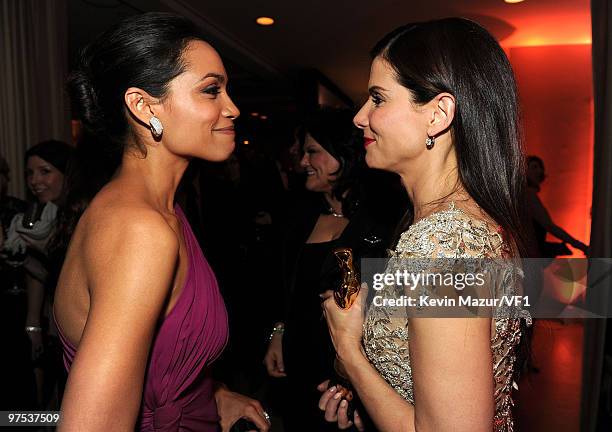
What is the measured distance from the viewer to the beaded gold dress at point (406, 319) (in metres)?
0.99

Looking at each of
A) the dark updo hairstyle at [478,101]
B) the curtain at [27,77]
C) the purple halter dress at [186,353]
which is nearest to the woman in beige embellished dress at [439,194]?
the dark updo hairstyle at [478,101]

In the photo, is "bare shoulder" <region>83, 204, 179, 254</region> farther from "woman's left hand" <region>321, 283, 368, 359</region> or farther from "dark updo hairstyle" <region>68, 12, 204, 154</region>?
"woman's left hand" <region>321, 283, 368, 359</region>

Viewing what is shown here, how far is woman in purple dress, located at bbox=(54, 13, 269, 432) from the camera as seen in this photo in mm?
878

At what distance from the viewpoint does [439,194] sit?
1151 mm

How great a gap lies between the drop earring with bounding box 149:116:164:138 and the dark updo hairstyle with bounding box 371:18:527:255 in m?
0.59

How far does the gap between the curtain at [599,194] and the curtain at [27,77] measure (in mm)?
3788

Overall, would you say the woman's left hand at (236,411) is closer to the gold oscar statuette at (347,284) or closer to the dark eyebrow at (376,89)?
the gold oscar statuette at (347,284)

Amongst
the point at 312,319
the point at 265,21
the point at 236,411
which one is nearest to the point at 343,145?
the point at 312,319

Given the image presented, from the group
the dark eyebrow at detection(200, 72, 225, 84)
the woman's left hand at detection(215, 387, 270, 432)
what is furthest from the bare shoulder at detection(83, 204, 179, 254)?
the woman's left hand at detection(215, 387, 270, 432)

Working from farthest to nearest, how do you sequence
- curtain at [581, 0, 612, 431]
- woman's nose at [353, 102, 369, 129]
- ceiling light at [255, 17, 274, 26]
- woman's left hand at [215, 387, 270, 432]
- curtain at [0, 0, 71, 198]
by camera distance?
ceiling light at [255, 17, 274, 26] → curtain at [0, 0, 71, 198] → curtain at [581, 0, 612, 431] → woman's left hand at [215, 387, 270, 432] → woman's nose at [353, 102, 369, 129]

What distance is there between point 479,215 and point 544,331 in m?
4.26

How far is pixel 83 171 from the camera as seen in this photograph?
2.14 metres

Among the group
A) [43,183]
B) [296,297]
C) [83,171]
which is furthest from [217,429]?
[43,183]

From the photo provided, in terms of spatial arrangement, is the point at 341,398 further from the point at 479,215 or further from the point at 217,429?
the point at 479,215
